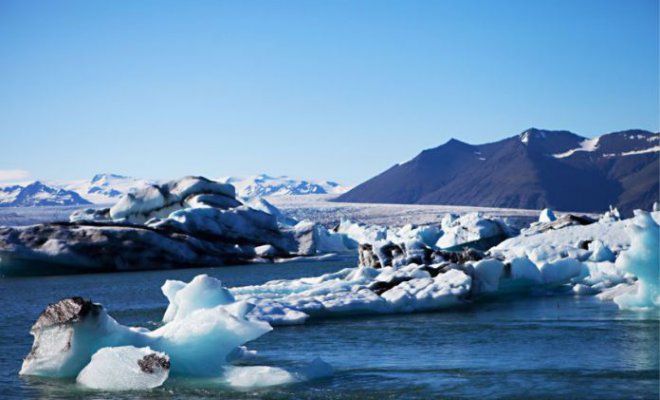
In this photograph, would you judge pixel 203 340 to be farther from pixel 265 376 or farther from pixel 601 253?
pixel 601 253

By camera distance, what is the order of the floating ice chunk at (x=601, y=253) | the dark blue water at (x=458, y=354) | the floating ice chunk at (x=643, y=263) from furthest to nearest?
1. the floating ice chunk at (x=601, y=253)
2. the floating ice chunk at (x=643, y=263)
3. the dark blue water at (x=458, y=354)

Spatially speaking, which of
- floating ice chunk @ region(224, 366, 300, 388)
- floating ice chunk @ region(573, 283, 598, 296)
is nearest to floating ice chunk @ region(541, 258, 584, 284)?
floating ice chunk @ region(573, 283, 598, 296)

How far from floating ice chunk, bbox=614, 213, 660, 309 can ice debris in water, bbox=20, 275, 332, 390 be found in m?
7.09

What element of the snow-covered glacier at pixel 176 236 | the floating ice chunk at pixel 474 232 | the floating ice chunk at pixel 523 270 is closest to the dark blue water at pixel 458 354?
the floating ice chunk at pixel 523 270

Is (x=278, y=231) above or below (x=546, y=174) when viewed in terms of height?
below

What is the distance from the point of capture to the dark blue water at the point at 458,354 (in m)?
8.18

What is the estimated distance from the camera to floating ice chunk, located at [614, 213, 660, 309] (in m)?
13.7

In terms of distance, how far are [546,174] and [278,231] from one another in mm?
163264

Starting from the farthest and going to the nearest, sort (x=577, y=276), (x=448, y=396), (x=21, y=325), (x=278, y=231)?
(x=278, y=231)
(x=577, y=276)
(x=21, y=325)
(x=448, y=396)

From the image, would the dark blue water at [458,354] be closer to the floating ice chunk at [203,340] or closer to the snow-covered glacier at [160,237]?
the floating ice chunk at [203,340]

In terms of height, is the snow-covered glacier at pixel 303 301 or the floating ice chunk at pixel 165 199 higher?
the floating ice chunk at pixel 165 199

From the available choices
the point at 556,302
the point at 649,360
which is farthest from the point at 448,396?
the point at 556,302

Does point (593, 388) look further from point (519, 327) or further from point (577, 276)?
point (577, 276)

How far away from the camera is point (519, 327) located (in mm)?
12695
